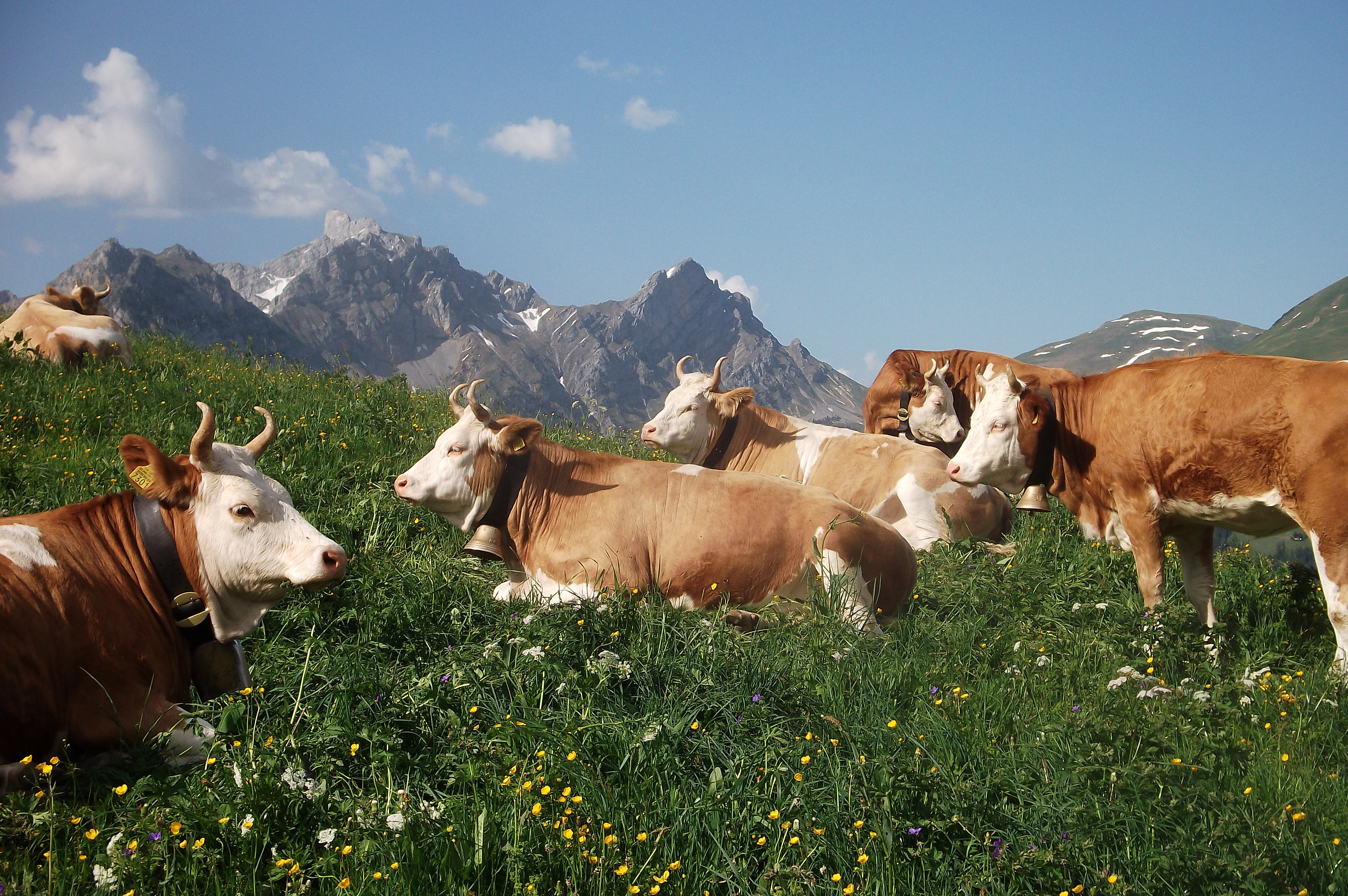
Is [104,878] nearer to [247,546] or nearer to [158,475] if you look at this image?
[247,546]

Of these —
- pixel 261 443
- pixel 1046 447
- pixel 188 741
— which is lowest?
pixel 188 741

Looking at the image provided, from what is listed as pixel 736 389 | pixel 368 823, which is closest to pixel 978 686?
pixel 368 823

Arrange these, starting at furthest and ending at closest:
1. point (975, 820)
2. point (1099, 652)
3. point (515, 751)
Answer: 1. point (1099, 652)
2. point (515, 751)
3. point (975, 820)

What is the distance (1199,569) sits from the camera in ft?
22.9

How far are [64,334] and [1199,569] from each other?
12.3 m

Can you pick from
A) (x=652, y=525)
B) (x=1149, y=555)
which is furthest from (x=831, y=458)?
(x=1149, y=555)

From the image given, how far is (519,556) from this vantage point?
7.12m

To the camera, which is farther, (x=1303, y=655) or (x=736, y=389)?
(x=736, y=389)

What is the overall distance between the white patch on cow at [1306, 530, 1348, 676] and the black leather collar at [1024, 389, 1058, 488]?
6.13 feet

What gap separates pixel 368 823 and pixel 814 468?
23.5ft

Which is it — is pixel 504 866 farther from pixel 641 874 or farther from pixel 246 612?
pixel 246 612

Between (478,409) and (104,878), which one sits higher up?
(478,409)

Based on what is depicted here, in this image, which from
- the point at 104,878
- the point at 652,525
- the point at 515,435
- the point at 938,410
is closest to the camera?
the point at 104,878

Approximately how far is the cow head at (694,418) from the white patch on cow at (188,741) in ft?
Result: 21.0
